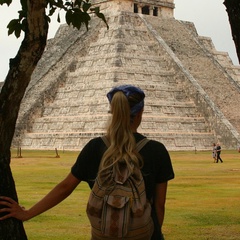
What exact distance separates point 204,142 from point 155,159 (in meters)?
31.7

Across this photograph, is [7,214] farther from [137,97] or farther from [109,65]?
[109,65]

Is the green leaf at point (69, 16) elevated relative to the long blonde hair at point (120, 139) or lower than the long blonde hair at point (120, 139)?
elevated

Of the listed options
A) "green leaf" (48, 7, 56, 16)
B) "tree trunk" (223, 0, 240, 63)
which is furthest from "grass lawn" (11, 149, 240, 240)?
"tree trunk" (223, 0, 240, 63)

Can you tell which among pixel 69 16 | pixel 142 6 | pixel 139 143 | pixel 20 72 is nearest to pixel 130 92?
pixel 139 143

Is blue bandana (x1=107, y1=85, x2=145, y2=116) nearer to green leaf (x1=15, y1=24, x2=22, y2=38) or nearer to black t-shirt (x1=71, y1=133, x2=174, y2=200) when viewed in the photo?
black t-shirt (x1=71, y1=133, x2=174, y2=200)

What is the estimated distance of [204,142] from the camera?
35781 millimetres

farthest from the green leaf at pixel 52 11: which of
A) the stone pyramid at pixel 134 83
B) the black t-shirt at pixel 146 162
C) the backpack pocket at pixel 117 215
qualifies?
the stone pyramid at pixel 134 83

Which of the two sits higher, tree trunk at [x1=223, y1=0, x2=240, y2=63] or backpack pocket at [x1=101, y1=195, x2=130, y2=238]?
tree trunk at [x1=223, y1=0, x2=240, y2=63]

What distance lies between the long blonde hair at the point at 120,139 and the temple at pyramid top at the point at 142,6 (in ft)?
129

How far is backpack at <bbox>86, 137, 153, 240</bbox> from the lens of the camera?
4.12 m

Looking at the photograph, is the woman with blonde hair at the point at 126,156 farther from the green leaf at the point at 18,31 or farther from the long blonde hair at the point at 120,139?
the green leaf at the point at 18,31

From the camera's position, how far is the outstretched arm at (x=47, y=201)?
4.50 m

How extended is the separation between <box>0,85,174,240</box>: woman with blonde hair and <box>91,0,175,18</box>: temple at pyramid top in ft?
129

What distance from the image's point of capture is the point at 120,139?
4.25 metres
